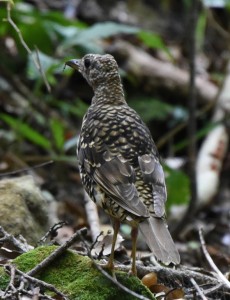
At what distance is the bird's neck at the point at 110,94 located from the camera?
17.4 feet

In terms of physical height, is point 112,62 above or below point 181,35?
below

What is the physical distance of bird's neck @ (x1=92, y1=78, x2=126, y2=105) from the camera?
5293 mm

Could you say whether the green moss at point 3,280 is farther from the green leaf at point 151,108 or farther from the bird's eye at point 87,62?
the green leaf at point 151,108

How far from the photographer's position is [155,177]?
4.55 metres

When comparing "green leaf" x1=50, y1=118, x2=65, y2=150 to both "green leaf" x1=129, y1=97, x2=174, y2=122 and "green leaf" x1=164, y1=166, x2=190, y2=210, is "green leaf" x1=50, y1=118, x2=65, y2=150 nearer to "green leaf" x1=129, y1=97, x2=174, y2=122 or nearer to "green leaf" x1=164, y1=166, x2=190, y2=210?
"green leaf" x1=164, y1=166, x2=190, y2=210

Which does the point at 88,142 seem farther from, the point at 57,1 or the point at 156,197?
the point at 57,1

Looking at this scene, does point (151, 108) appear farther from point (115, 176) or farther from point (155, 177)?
point (115, 176)

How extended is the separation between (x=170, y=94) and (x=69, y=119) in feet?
5.17

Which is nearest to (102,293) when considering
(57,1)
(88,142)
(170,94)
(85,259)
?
(85,259)

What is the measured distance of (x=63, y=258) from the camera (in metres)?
4.32

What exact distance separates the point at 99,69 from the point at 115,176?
124cm

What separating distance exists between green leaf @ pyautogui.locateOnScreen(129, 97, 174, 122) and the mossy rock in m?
6.31

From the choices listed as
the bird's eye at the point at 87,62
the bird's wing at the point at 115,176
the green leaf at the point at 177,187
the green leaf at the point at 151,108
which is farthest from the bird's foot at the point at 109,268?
the green leaf at the point at 151,108

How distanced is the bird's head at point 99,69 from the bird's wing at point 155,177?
3.01 feet
